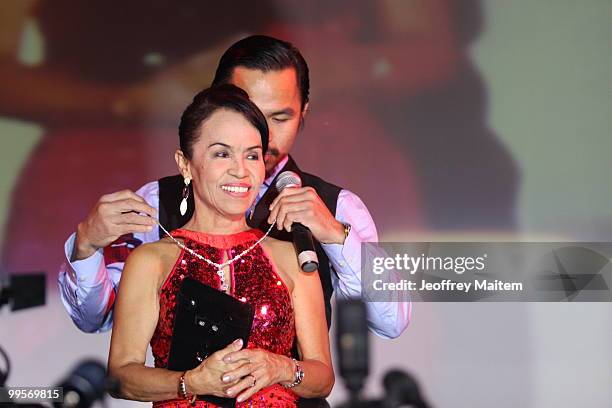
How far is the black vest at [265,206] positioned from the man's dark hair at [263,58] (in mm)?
315

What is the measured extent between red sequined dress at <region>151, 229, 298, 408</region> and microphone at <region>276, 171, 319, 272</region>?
5.8 inches

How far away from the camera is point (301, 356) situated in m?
2.97

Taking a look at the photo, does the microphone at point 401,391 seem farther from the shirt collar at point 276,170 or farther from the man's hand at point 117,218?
the man's hand at point 117,218

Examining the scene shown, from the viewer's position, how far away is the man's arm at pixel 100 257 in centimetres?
311

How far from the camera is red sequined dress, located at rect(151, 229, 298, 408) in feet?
9.39

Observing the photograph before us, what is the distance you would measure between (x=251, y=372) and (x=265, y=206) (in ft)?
3.02

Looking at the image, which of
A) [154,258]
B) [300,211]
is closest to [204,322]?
[154,258]

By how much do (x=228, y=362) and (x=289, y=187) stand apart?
70 cm


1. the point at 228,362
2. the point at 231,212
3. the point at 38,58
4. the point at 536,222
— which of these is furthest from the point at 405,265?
the point at 38,58

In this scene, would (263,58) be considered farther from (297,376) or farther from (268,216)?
(297,376)

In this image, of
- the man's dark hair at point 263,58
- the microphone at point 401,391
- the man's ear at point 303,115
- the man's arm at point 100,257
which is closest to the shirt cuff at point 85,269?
the man's arm at point 100,257

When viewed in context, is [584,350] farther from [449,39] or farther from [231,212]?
[231,212]

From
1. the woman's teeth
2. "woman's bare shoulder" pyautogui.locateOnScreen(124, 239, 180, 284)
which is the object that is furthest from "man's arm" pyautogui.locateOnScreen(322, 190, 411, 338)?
"woman's bare shoulder" pyautogui.locateOnScreen(124, 239, 180, 284)

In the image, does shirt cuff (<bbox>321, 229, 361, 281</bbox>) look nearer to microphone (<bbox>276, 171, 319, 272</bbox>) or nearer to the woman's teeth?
microphone (<bbox>276, 171, 319, 272</bbox>)
